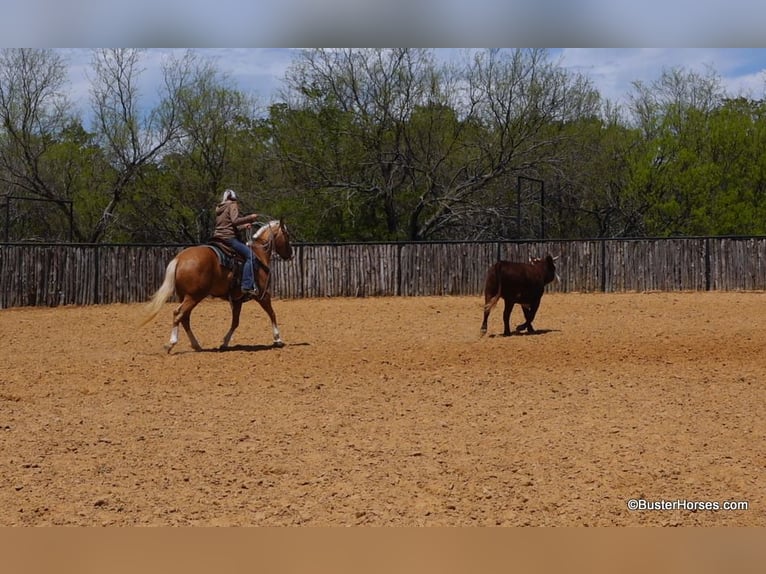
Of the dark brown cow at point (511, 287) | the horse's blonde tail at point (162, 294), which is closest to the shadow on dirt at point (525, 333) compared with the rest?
the dark brown cow at point (511, 287)

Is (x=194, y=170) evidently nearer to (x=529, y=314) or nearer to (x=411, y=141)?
(x=411, y=141)

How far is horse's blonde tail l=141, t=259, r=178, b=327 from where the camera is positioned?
11625mm

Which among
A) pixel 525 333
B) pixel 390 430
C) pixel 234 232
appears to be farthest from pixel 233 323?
pixel 390 430

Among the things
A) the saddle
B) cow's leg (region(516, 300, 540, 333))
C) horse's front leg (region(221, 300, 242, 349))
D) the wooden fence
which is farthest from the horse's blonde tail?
the wooden fence

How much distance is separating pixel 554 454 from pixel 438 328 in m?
9.20

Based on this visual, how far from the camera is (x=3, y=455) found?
675cm

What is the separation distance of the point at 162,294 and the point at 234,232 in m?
1.57

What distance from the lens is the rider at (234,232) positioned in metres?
12.6

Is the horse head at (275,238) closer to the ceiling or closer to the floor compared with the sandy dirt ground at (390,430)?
closer to the ceiling

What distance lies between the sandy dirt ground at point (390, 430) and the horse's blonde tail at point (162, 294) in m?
0.61

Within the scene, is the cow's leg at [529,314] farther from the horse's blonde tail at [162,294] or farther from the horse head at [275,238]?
the horse's blonde tail at [162,294]

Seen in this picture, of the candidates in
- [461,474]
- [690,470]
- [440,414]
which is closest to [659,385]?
[440,414]

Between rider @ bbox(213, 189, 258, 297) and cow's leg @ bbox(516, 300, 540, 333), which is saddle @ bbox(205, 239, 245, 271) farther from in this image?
cow's leg @ bbox(516, 300, 540, 333)

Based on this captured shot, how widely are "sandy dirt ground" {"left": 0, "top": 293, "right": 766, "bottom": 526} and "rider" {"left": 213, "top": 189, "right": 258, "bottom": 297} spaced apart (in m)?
0.97
